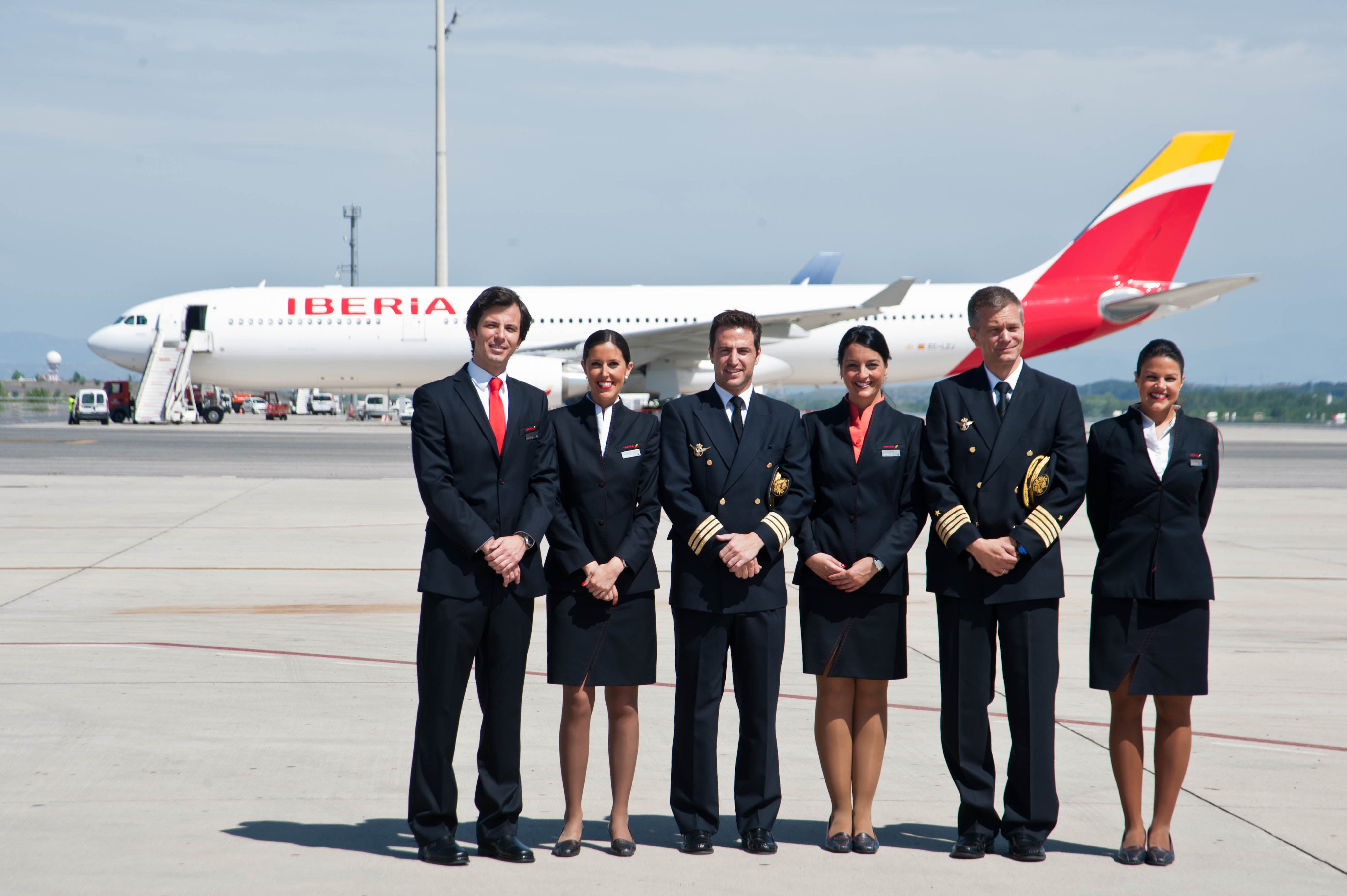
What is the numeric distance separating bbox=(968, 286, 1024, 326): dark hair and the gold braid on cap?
56 centimetres

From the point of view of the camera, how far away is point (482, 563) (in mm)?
4043

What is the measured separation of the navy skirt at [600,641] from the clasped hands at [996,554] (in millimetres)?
1182

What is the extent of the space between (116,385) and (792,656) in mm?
39072

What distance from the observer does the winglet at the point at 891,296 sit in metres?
26.5

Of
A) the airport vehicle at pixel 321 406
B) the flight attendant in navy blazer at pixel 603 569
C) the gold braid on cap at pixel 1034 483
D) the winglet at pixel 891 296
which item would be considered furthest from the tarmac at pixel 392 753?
the airport vehicle at pixel 321 406

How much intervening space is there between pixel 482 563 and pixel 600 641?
0.51 metres

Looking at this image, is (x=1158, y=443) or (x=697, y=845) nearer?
(x=697, y=845)

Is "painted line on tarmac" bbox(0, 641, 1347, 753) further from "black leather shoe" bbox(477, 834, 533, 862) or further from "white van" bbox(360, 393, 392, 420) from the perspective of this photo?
"white van" bbox(360, 393, 392, 420)

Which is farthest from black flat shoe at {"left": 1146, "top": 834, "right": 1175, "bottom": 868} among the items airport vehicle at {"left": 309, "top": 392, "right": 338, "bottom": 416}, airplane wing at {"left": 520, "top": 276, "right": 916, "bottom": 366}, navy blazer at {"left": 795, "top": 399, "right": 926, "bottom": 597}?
airport vehicle at {"left": 309, "top": 392, "right": 338, "bottom": 416}

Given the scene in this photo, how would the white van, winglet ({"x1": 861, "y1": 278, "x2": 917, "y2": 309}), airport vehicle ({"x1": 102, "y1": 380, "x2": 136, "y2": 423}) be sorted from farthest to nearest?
the white van
airport vehicle ({"x1": 102, "y1": 380, "x2": 136, "y2": 423})
winglet ({"x1": 861, "y1": 278, "x2": 917, "y2": 309})

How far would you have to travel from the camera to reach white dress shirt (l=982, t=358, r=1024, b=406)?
428 centimetres

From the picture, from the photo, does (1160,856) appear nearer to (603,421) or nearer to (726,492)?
(726,492)

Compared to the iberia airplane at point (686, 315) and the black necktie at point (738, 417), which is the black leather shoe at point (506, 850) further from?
the iberia airplane at point (686, 315)

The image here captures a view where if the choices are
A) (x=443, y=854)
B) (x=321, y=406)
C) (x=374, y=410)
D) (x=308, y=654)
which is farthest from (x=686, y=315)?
(x=321, y=406)
